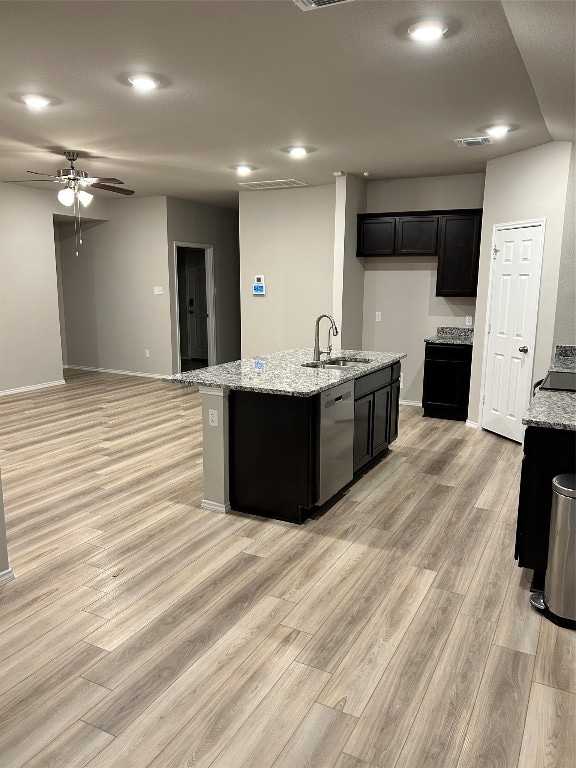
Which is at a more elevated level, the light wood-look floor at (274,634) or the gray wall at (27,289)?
the gray wall at (27,289)

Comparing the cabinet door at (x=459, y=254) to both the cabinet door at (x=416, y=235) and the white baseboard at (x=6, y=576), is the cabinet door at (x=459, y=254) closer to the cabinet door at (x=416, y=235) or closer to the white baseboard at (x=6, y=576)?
the cabinet door at (x=416, y=235)

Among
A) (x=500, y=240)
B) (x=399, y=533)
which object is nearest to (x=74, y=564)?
(x=399, y=533)

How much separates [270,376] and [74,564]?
1.62 meters

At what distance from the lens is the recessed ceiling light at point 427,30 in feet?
Answer: 8.42

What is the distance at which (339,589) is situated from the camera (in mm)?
2793

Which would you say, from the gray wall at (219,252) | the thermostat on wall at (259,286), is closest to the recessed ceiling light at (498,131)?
the thermostat on wall at (259,286)

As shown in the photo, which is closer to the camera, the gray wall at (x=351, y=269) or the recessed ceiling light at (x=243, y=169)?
the recessed ceiling light at (x=243, y=169)

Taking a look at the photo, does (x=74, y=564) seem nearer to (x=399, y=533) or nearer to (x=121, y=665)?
(x=121, y=665)

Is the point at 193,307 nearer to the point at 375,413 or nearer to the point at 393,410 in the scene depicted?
the point at 393,410

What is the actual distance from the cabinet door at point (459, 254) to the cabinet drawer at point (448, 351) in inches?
24.6

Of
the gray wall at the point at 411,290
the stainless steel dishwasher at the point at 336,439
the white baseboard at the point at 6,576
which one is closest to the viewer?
the white baseboard at the point at 6,576

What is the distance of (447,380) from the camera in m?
6.20

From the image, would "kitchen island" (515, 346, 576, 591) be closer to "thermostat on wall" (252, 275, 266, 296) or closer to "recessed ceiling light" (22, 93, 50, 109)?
"recessed ceiling light" (22, 93, 50, 109)

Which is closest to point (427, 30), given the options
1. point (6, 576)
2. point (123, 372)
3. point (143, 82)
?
point (143, 82)
